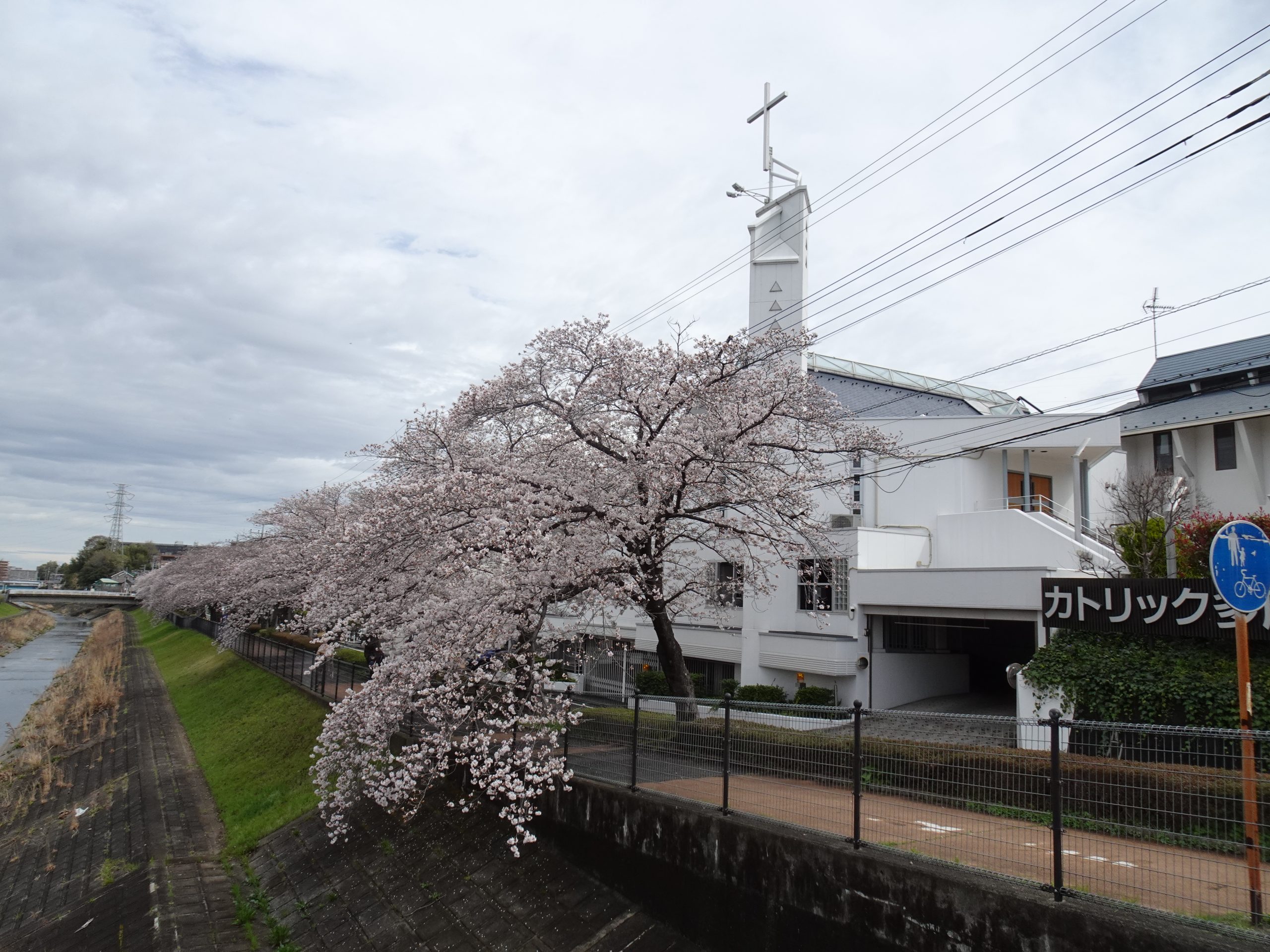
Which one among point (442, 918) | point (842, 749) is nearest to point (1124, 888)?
point (842, 749)

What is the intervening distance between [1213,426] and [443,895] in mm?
27029

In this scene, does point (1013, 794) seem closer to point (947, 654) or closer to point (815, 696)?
point (815, 696)

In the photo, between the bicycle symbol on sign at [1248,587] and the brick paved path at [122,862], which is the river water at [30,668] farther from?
the bicycle symbol on sign at [1248,587]

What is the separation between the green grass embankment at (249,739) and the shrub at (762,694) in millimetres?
10428

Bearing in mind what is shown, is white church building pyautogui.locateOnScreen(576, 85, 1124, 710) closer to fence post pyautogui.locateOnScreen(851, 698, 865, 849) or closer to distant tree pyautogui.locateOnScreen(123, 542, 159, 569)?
fence post pyautogui.locateOnScreen(851, 698, 865, 849)

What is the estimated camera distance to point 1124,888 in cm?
589

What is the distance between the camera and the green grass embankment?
636 inches

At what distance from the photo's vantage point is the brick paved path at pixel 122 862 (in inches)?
476

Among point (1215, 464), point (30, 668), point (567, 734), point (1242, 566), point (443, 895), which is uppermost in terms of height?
point (1215, 464)

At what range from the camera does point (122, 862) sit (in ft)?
48.1

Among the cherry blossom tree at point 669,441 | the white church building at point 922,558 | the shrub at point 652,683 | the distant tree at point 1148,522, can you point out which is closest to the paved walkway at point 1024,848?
the cherry blossom tree at point 669,441

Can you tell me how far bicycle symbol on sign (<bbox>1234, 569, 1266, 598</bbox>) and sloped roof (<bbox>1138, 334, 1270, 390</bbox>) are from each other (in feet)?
77.5

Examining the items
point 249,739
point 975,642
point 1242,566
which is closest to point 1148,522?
point 975,642

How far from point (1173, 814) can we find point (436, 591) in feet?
33.8
